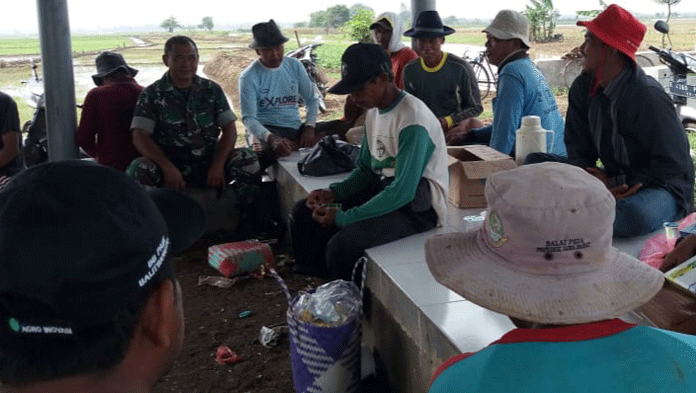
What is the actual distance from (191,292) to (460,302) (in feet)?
7.10

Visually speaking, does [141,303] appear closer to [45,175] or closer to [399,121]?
[45,175]

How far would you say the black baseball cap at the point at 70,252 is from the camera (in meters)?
0.91

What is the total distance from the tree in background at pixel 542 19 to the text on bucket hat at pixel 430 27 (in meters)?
14.7

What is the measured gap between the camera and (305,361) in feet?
9.55

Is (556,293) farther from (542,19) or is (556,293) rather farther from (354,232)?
(542,19)

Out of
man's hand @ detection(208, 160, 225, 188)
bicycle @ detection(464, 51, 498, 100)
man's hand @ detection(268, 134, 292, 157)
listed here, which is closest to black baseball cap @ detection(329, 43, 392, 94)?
man's hand @ detection(208, 160, 225, 188)

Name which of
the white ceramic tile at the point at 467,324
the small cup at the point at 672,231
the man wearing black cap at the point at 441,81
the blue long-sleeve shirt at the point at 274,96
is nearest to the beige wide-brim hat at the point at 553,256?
the white ceramic tile at the point at 467,324

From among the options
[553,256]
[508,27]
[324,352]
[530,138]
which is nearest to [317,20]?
[508,27]

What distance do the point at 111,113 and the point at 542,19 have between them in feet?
58.4

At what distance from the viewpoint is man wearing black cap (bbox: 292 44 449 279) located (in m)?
3.46

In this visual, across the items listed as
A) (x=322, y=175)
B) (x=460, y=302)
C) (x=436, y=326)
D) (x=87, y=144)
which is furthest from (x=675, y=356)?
(x=87, y=144)

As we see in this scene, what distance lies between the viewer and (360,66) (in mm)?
3455

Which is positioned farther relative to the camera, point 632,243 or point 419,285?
point 632,243

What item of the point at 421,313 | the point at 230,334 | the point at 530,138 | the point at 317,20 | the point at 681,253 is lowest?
the point at 230,334
